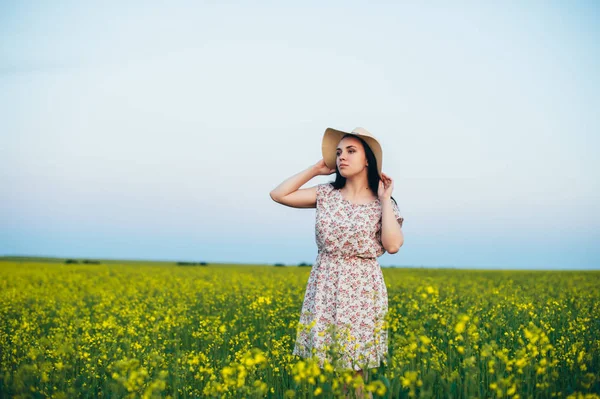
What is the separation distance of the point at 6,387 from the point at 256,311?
5.96m

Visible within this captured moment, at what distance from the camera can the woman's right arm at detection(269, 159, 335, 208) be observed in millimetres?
5031

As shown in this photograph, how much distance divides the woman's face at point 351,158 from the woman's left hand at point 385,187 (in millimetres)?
210

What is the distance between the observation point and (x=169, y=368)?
554 cm

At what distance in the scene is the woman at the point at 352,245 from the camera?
4527 mm

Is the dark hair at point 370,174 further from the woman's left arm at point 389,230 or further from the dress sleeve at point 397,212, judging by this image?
the woman's left arm at point 389,230

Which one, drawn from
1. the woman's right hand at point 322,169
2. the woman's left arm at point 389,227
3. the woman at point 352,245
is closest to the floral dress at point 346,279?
the woman at point 352,245

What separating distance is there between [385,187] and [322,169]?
2.11 ft

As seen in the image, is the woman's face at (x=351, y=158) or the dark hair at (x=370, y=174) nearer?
the woman's face at (x=351, y=158)

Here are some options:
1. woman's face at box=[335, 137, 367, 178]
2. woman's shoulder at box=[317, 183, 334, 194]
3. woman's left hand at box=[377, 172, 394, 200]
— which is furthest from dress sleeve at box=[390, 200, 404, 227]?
woman's shoulder at box=[317, 183, 334, 194]

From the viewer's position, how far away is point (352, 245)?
4.61m

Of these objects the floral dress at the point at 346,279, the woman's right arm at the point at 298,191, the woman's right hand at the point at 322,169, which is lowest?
the floral dress at the point at 346,279

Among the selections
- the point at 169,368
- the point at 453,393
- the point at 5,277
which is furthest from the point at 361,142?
the point at 5,277

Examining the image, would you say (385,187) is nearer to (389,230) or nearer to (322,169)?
(389,230)

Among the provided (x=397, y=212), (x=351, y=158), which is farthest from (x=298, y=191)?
(x=397, y=212)
